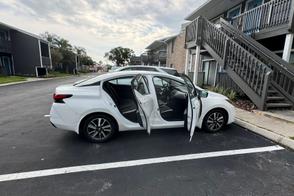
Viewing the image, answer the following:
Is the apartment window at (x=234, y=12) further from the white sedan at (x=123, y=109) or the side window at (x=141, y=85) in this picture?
the side window at (x=141, y=85)

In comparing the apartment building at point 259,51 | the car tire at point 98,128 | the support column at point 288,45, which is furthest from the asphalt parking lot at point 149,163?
the support column at point 288,45

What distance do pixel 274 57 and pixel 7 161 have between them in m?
8.57

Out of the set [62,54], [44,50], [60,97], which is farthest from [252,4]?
[62,54]

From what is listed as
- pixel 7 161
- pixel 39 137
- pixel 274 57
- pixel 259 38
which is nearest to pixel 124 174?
pixel 7 161

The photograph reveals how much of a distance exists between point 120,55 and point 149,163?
71.3 metres

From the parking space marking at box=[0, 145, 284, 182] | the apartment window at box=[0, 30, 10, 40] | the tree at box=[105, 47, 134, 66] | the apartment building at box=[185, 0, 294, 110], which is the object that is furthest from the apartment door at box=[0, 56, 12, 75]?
the tree at box=[105, 47, 134, 66]

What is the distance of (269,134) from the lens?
4121 millimetres

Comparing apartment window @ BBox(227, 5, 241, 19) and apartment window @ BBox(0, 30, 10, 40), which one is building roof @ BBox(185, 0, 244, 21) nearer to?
apartment window @ BBox(227, 5, 241, 19)

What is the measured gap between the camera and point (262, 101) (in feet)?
18.8

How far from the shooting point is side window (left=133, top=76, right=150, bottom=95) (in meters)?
3.71

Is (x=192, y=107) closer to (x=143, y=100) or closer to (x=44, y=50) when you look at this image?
(x=143, y=100)

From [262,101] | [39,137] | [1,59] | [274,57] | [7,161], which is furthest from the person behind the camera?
[1,59]

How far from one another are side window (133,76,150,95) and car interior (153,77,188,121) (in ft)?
1.42

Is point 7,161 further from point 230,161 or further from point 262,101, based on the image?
point 262,101
